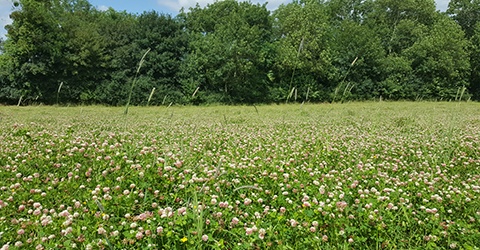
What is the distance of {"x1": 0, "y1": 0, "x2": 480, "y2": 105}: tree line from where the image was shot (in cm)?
3409

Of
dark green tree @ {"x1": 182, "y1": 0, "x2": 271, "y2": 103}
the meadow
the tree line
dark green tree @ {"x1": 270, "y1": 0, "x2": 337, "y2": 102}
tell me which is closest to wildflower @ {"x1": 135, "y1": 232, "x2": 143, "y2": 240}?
the meadow

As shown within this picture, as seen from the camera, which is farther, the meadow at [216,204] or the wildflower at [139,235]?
the meadow at [216,204]

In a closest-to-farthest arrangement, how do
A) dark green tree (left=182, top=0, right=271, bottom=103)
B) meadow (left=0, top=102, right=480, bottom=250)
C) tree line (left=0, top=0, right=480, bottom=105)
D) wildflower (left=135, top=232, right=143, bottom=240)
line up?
wildflower (left=135, top=232, right=143, bottom=240) < meadow (left=0, top=102, right=480, bottom=250) < tree line (left=0, top=0, right=480, bottom=105) < dark green tree (left=182, top=0, right=271, bottom=103)

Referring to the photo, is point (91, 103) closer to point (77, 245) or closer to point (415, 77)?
point (77, 245)

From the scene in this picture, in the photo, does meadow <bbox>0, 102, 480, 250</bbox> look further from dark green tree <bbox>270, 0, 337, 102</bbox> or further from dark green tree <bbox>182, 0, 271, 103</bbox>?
dark green tree <bbox>270, 0, 337, 102</bbox>

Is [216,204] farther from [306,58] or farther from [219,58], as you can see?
[306,58]

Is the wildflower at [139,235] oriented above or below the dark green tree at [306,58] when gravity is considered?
below

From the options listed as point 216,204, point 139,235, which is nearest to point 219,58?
point 216,204

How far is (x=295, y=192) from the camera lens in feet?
13.1

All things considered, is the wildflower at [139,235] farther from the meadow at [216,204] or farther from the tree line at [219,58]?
the tree line at [219,58]

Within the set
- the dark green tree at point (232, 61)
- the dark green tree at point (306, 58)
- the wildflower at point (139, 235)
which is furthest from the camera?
the dark green tree at point (306, 58)

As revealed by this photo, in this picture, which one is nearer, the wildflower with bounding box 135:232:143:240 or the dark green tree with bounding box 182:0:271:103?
the wildflower with bounding box 135:232:143:240

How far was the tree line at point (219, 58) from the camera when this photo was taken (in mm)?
34094

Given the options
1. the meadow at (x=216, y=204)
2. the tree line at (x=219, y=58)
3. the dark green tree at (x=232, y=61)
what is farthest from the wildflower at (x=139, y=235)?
the dark green tree at (x=232, y=61)
